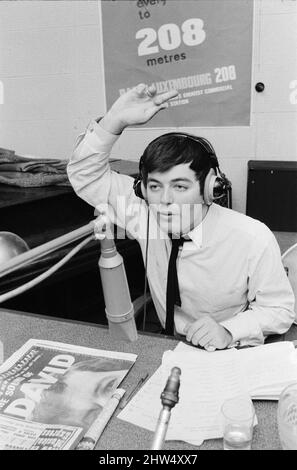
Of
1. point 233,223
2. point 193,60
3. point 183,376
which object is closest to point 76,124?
point 193,60

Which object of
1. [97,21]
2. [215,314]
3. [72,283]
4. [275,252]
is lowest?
[72,283]

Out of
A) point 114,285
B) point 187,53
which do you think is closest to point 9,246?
point 114,285

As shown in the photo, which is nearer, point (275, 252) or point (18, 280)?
point (275, 252)

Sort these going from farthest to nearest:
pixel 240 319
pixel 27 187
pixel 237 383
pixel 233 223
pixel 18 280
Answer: pixel 27 187
pixel 18 280
pixel 233 223
pixel 240 319
pixel 237 383

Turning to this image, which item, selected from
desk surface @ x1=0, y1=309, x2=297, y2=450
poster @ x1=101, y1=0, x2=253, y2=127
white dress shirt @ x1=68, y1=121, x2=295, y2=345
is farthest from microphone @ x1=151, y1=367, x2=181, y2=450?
poster @ x1=101, y1=0, x2=253, y2=127

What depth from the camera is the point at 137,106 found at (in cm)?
127

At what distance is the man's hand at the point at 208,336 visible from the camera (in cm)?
108

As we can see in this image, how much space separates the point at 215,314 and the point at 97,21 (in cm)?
206

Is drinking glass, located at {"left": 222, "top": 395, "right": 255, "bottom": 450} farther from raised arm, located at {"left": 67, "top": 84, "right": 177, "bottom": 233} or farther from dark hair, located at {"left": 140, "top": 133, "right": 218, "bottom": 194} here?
raised arm, located at {"left": 67, "top": 84, "right": 177, "bottom": 233}

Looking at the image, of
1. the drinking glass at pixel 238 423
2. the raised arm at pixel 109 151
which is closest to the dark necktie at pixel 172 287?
the raised arm at pixel 109 151

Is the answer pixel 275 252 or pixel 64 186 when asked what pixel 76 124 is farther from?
pixel 275 252

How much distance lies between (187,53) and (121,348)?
204cm

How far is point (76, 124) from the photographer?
2.99m

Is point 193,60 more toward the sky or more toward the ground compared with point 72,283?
more toward the sky
